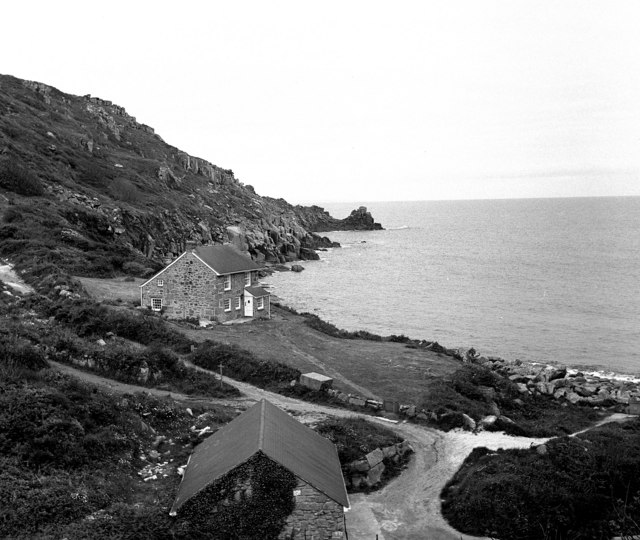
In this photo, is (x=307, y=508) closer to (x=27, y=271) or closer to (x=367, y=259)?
(x=27, y=271)

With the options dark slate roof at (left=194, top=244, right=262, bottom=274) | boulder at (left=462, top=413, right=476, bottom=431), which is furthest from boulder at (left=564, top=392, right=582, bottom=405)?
dark slate roof at (left=194, top=244, right=262, bottom=274)

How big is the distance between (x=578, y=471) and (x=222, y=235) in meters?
84.9

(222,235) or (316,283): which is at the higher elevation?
(222,235)

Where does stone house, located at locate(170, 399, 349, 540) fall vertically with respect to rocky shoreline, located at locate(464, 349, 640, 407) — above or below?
above

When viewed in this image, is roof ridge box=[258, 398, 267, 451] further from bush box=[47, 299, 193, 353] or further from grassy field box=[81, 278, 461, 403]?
bush box=[47, 299, 193, 353]

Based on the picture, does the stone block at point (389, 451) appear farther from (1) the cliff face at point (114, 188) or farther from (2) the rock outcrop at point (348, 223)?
(2) the rock outcrop at point (348, 223)

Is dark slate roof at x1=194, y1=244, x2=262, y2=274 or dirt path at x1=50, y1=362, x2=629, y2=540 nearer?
dirt path at x1=50, y1=362, x2=629, y2=540

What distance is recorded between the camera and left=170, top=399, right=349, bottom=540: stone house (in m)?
13.5

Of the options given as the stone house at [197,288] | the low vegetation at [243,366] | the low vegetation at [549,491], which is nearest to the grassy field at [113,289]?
the stone house at [197,288]

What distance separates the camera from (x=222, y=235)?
99.1 m

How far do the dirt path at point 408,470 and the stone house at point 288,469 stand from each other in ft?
8.07

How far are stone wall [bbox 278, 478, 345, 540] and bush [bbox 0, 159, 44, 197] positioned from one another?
6495cm

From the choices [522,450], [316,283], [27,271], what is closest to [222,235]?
[316,283]

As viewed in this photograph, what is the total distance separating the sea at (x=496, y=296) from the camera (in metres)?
50.8
